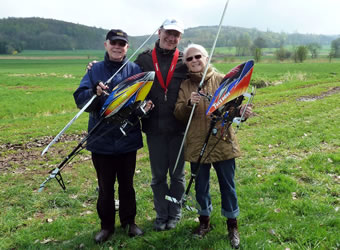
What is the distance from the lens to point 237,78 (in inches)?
153

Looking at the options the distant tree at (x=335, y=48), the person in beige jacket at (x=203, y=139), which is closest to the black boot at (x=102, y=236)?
the person in beige jacket at (x=203, y=139)

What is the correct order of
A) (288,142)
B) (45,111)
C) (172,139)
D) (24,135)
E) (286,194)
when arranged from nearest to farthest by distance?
(172,139) → (286,194) → (288,142) → (24,135) → (45,111)

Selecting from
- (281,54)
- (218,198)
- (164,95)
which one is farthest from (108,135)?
(281,54)

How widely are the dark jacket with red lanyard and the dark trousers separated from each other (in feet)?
2.27

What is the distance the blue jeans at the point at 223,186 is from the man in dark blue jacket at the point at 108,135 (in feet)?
3.71

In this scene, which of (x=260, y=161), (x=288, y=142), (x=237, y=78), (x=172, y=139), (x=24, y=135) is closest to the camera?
(x=237, y=78)

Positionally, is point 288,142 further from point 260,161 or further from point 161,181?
point 161,181

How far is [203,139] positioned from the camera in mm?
4281

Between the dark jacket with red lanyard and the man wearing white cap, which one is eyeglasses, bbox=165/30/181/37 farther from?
the dark jacket with red lanyard

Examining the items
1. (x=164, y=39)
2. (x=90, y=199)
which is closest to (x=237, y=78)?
(x=164, y=39)

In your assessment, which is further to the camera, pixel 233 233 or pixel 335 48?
pixel 335 48

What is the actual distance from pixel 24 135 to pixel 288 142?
10765 mm

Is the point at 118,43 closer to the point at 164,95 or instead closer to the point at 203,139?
the point at 164,95

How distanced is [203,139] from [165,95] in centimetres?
100
